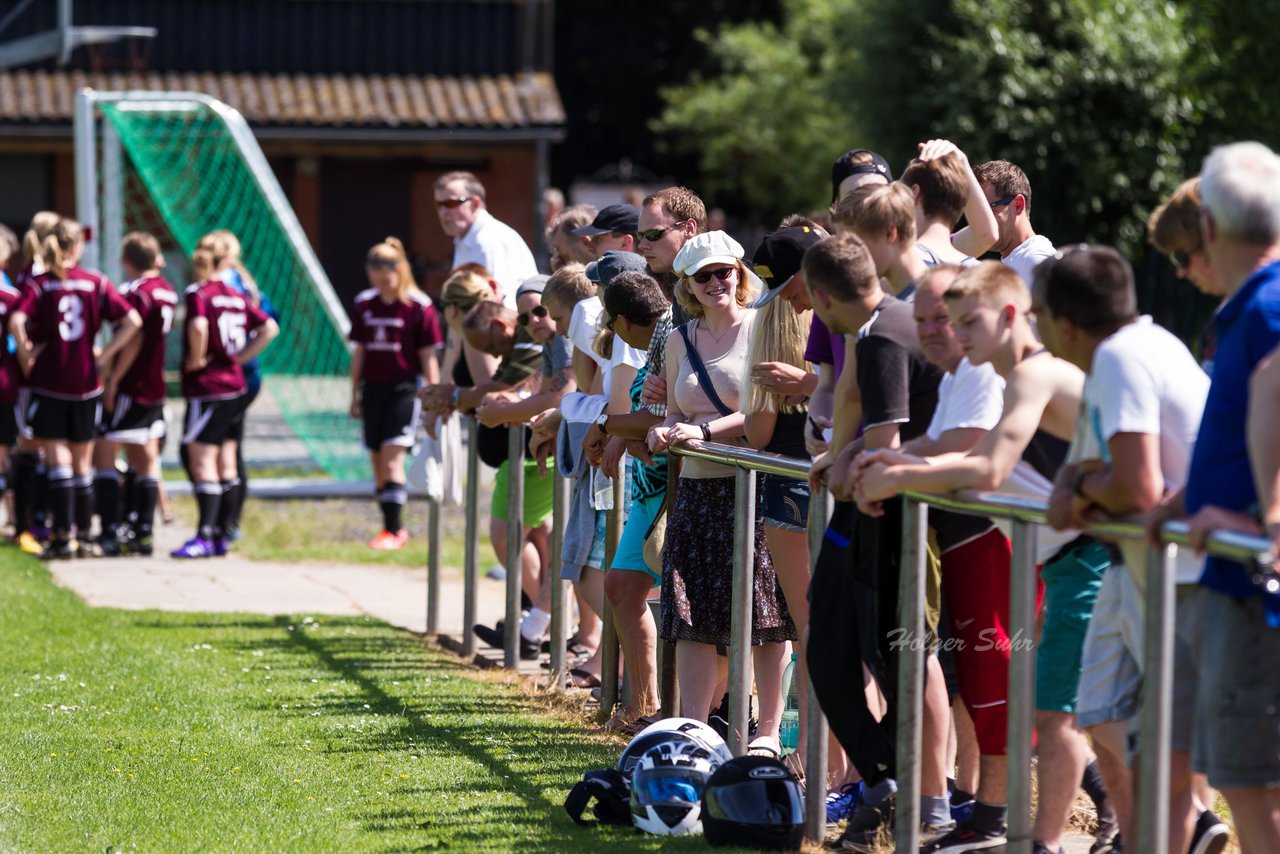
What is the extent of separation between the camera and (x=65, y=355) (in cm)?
1213

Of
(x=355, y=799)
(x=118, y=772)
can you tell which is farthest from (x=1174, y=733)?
(x=118, y=772)

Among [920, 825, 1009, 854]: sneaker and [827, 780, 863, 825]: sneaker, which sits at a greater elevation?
[920, 825, 1009, 854]: sneaker

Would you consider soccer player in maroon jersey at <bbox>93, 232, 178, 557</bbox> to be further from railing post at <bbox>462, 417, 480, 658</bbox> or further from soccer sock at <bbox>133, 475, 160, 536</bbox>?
railing post at <bbox>462, 417, 480, 658</bbox>

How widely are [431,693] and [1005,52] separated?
15409mm

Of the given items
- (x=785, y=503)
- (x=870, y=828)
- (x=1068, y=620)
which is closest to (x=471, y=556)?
(x=785, y=503)

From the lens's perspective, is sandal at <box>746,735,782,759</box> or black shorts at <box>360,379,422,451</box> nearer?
sandal at <box>746,735,782,759</box>

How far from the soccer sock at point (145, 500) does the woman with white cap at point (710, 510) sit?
22.3 feet

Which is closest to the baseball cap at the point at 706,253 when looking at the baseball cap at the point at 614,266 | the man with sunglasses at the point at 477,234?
the baseball cap at the point at 614,266

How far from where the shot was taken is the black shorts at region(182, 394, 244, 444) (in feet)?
A: 39.8

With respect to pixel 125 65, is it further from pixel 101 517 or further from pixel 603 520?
pixel 603 520

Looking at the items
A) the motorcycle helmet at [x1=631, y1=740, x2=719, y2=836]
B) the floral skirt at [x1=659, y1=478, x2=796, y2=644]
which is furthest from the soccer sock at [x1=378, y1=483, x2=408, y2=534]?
the motorcycle helmet at [x1=631, y1=740, x2=719, y2=836]

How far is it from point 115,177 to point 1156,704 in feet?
42.7

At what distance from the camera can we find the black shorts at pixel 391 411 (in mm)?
13102

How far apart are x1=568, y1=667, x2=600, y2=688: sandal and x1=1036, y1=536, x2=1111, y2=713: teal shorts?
3.61 m
